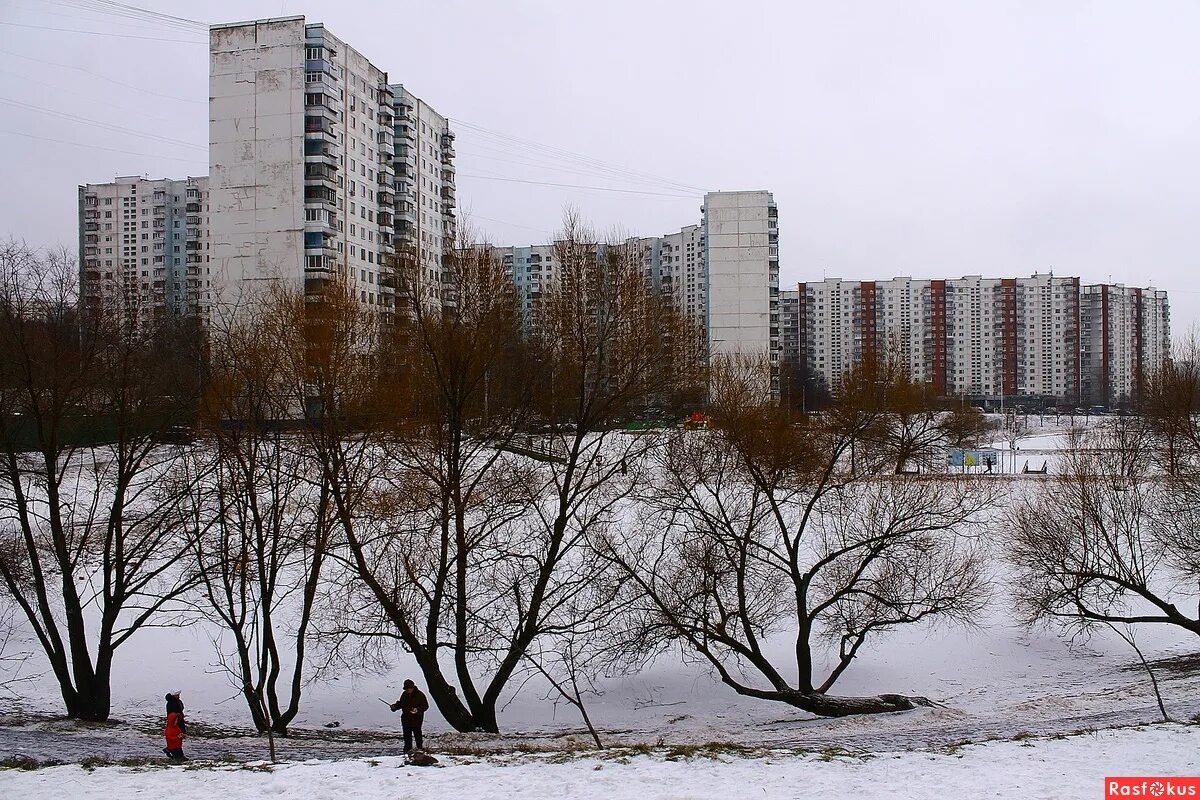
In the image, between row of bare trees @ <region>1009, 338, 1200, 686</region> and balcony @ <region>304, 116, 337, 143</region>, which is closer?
row of bare trees @ <region>1009, 338, 1200, 686</region>

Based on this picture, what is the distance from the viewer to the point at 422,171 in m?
63.8

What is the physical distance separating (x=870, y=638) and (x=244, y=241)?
44453mm

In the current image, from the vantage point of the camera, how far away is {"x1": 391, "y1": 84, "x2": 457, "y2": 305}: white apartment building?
60594 mm

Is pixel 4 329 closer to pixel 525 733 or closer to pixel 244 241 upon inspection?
pixel 525 733

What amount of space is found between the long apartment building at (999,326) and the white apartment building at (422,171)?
75590 mm

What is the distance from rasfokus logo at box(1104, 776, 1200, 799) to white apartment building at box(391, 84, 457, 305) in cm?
5203

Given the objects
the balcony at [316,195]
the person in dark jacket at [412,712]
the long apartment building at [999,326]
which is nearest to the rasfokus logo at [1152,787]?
the person in dark jacket at [412,712]

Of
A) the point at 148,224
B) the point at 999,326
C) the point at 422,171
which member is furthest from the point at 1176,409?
the point at 999,326

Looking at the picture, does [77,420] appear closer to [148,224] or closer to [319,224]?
[319,224]

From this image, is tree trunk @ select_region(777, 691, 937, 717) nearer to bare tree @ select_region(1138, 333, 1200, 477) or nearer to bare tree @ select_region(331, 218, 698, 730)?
bare tree @ select_region(331, 218, 698, 730)

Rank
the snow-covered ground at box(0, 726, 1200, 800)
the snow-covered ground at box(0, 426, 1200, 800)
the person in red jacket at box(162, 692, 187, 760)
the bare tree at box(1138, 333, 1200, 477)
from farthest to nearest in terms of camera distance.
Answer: the bare tree at box(1138, 333, 1200, 477) < the person in red jacket at box(162, 692, 187, 760) < the snow-covered ground at box(0, 426, 1200, 800) < the snow-covered ground at box(0, 726, 1200, 800)

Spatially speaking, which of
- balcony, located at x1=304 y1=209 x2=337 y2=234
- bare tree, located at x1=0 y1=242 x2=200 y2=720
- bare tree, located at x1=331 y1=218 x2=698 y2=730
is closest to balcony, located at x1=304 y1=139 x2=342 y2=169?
balcony, located at x1=304 y1=209 x2=337 y2=234

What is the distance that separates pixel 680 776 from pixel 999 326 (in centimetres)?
14025

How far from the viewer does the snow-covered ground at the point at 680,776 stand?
8922mm
